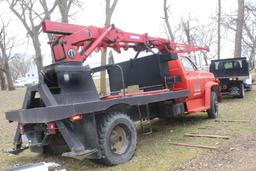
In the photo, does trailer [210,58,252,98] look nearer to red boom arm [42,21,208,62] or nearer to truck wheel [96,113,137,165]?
red boom arm [42,21,208,62]

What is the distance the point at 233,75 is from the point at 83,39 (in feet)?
38.9

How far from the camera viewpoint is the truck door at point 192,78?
9173mm

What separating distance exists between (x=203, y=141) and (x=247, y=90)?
12233mm

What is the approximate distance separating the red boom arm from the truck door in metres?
1.57

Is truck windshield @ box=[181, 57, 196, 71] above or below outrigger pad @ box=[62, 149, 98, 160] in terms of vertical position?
above

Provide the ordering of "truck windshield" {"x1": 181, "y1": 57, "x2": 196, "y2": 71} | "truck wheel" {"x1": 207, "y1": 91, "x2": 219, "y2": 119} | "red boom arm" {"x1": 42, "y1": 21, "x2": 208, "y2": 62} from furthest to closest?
"truck wheel" {"x1": 207, "y1": 91, "x2": 219, "y2": 119}, "truck windshield" {"x1": 181, "y1": 57, "x2": 196, "y2": 71}, "red boom arm" {"x1": 42, "y1": 21, "x2": 208, "y2": 62}

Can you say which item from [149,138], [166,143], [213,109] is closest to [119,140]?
[166,143]

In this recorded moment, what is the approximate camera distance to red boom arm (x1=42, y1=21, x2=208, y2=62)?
21.6 feet

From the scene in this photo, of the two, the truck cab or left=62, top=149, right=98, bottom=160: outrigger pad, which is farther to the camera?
the truck cab

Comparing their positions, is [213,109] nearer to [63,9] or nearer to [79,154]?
[79,154]

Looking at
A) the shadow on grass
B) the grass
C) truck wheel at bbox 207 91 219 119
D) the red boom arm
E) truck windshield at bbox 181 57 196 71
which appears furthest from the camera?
truck wheel at bbox 207 91 219 119

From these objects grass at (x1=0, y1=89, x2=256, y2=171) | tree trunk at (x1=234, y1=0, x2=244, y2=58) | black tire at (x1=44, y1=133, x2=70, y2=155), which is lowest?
grass at (x1=0, y1=89, x2=256, y2=171)

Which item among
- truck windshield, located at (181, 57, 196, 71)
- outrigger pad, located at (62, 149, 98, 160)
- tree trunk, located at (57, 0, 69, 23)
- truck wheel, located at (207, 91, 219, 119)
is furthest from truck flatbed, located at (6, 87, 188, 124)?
tree trunk, located at (57, 0, 69, 23)

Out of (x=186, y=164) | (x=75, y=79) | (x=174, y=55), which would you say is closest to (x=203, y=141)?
(x=186, y=164)
